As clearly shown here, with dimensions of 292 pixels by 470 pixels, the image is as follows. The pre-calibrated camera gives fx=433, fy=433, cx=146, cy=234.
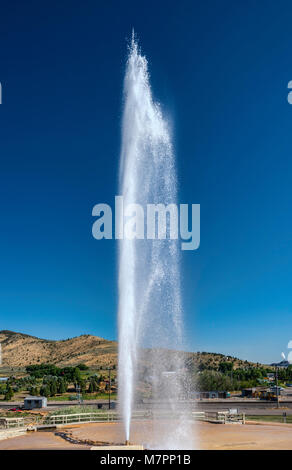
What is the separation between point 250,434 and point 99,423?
43.6 feet

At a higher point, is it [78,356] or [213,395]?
[213,395]

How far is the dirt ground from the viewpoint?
845 inches

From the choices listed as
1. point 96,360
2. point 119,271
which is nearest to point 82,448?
point 119,271

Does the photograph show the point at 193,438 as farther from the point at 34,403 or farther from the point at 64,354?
the point at 64,354

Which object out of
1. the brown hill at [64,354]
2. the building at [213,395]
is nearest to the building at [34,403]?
the building at [213,395]

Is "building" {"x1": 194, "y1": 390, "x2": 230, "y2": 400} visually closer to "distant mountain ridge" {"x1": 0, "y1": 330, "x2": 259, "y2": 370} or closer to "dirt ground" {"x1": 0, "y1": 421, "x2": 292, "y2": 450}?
"dirt ground" {"x1": 0, "y1": 421, "x2": 292, "y2": 450}

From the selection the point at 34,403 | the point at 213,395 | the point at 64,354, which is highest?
the point at 34,403

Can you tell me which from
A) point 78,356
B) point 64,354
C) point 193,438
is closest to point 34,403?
point 193,438

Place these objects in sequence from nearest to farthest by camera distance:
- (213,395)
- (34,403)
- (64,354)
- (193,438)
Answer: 1. (193,438)
2. (34,403)
3. (213,395)
4. (64,354)

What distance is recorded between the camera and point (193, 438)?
926 inches

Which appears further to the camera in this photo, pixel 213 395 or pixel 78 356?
pixel 78 356

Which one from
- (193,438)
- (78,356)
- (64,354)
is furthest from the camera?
(64,354)
